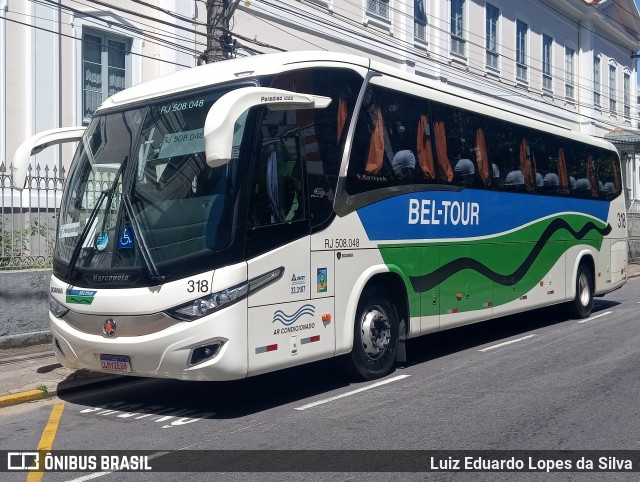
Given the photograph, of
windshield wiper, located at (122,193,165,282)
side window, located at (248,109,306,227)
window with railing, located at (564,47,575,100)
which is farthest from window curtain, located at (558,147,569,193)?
window with railing, located at (564,47,575,100)

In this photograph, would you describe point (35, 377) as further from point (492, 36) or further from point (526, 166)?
point (492, 36)

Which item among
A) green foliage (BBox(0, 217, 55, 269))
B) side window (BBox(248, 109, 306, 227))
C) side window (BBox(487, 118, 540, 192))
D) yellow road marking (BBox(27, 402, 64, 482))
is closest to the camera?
yellow road marking (BBox(27, 402, 64, 482))

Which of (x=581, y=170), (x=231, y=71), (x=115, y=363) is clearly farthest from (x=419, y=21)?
(x=115, y=363)

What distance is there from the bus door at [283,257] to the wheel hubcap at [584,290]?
319 inches

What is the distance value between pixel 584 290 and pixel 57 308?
34.2 feet

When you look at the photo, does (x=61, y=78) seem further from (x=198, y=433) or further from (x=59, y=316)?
(x=198, y=433)

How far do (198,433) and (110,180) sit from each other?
8.83 feet

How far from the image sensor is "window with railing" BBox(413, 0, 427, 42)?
2506 centimetres

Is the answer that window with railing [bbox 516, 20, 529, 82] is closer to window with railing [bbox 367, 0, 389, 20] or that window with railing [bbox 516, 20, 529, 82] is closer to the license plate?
window with railing [bbox 367, 0, 389, 20]

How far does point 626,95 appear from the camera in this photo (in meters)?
41.6

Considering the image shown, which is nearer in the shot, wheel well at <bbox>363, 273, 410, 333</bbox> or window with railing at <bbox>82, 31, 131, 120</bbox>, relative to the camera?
wheel well at <bbox>363, 273, 410, 333</bbox>

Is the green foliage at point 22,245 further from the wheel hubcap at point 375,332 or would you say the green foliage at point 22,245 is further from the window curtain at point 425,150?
the window curtain at point 425,150

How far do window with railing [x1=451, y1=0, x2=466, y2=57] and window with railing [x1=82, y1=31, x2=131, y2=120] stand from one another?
44.0ft

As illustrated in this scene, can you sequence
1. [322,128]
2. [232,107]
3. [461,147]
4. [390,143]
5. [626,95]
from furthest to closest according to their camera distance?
[626,95] → [461,147] → [390,143] → [322,128] → [232,107]
